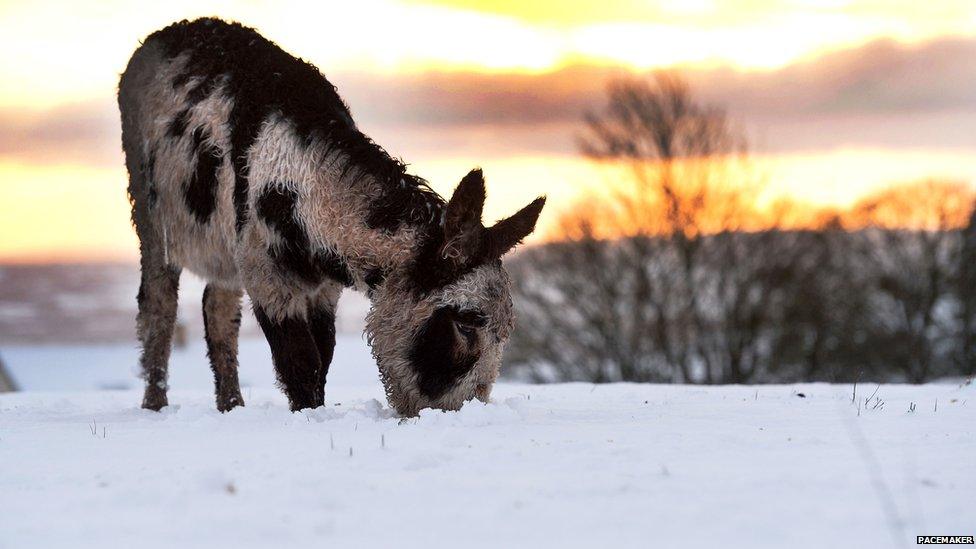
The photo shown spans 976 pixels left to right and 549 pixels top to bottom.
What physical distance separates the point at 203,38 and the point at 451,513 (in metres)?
5.16

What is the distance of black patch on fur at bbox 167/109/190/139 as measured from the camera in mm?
7812

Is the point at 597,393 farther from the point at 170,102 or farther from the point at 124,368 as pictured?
the point at 124,368

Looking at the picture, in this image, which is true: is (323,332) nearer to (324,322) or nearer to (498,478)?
(324,322)

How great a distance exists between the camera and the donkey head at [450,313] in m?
6.13

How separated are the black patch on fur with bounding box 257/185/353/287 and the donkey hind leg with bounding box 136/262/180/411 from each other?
2.16 meters

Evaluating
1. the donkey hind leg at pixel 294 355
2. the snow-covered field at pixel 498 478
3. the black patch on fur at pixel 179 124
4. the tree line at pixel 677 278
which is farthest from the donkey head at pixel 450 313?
the tree line at pixel 677 278

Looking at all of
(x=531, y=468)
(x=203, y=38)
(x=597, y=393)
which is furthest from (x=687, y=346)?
(x=531, y=468)

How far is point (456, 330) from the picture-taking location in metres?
6.21

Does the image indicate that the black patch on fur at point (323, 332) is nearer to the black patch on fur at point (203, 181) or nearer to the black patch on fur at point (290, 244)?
the black patch on fur at point (290, 244)

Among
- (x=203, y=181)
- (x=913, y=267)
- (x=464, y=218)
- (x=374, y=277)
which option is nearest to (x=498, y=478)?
(x=464, y=218)

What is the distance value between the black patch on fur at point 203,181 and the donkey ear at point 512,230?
7.55 ft

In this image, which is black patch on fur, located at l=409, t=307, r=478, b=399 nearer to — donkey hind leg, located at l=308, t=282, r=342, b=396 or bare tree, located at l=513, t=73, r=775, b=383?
donkey hind leg, located at l=308, t=282, r=342, b=396

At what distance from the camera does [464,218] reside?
605 cm

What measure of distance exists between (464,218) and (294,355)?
1.75m
